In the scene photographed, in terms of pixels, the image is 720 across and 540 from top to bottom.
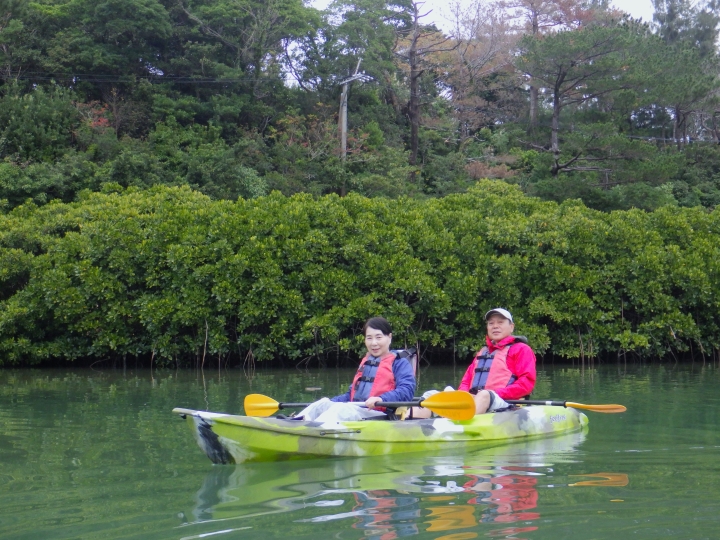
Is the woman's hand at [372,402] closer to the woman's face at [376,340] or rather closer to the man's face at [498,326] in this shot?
the woman's face at [376,340]

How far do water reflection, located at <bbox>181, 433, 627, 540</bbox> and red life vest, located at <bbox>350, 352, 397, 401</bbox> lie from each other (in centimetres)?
85

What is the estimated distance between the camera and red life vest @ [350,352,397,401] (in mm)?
7688

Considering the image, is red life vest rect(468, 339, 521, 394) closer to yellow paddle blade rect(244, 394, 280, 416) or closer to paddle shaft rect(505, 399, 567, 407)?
paddle shaft rect(505, 399, 567, 407)

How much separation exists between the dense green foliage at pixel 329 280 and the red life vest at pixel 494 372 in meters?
8.14

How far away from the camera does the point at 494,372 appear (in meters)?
8.34

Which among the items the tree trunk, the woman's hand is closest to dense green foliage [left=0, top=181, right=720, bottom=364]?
the woman's hand

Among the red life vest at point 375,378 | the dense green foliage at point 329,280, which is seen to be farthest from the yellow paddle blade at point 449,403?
the dense green foliage at point 329,280

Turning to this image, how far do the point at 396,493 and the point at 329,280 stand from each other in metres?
11.3

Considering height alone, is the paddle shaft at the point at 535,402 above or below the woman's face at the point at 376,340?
below

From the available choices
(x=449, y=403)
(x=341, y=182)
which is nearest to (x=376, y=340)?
(x=449, y=403)

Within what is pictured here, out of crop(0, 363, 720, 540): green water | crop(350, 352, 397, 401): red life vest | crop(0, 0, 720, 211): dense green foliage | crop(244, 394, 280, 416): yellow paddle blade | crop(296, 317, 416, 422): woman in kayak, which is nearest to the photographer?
crop(0, 363, 720, 540): green water

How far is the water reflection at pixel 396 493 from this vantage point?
4668mm

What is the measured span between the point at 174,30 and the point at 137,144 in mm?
6152

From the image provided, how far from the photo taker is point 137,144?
80.9 feet
